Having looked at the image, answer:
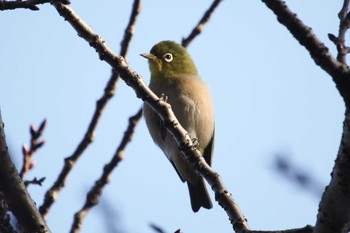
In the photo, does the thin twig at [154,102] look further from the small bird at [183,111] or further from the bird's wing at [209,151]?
the bird's wing at [209,151]

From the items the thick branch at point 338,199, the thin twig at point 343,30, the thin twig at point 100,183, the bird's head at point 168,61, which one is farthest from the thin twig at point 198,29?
the thick branch at point 338,199

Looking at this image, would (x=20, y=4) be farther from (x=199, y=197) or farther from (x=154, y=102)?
(x=199, y=197)

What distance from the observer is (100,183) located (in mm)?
4863

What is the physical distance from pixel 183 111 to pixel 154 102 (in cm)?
296

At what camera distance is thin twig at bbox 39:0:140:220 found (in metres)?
4.43

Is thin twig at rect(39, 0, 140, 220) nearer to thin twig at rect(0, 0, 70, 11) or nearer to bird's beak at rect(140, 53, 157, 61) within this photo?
thin twig at rect(0, 0, 70, 11)

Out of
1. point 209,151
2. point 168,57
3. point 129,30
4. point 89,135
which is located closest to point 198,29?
point 129,30

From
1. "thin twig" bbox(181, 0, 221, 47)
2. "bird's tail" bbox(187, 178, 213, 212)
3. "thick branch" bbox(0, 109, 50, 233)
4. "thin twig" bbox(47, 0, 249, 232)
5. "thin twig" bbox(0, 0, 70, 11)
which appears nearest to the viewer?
"thick branch" bbox(0, 109, 50, 233)

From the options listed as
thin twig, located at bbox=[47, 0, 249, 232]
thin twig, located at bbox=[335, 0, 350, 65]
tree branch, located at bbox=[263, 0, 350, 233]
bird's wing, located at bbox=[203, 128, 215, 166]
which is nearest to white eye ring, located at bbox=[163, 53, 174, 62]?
bird's wing, located at bbox=[203, 128, 215, 166]

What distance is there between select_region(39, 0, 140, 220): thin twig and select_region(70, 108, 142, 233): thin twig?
27 cm

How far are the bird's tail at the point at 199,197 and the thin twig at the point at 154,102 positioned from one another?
306cm

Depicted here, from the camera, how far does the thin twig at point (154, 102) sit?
3.50m

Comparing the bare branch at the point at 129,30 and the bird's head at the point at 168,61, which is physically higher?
the bird's head at the point at 168,61

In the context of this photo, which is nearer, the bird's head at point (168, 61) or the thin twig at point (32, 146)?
the thin twig at point (32, 146)
